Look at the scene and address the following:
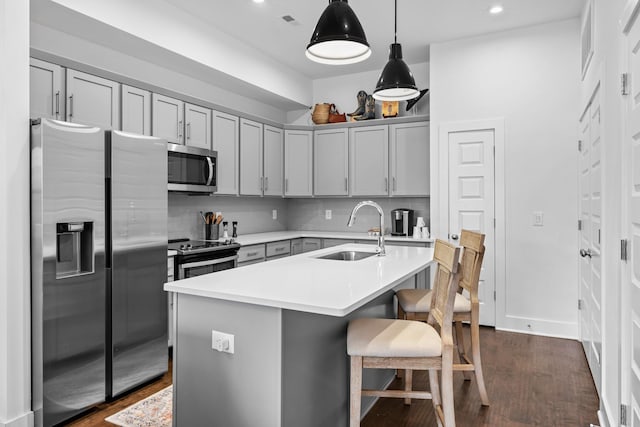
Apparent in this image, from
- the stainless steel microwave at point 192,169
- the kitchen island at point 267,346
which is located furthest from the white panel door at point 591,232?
the stainless steel microwave at point 192,169

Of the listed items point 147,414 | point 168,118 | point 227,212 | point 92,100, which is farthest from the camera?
point 227,212

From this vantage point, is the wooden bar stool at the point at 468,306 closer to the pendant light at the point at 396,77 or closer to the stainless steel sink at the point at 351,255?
the stainless steel sink at the point at 351,255

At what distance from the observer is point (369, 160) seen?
516 centimetres

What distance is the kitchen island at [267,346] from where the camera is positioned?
1.70 metres

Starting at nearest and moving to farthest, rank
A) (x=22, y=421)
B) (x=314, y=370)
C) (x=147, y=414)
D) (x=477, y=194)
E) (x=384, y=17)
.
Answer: (x=314, y=370) < (x=22, y=421) < (x=147, y=414) < (x=384, y=17) < (x=477, y=194)

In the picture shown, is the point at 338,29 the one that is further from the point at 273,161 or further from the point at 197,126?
the point at 273,161

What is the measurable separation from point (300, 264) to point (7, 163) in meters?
1.62

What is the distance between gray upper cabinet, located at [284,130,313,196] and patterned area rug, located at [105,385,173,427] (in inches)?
124

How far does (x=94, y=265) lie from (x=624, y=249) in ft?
8.95

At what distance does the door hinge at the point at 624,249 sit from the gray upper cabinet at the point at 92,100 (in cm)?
329

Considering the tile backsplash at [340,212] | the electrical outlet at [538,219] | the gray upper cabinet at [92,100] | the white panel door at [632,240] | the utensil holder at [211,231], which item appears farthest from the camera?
the tile backsplash at [340,212]

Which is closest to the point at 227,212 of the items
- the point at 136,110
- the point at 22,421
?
the point at 136,110

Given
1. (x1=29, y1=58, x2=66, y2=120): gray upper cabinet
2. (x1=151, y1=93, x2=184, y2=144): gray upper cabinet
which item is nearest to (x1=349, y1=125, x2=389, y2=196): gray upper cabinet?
(x1=151, y1=93, x2=184, y2=144): gray upper cabinet

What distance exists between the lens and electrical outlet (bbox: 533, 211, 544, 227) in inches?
161
